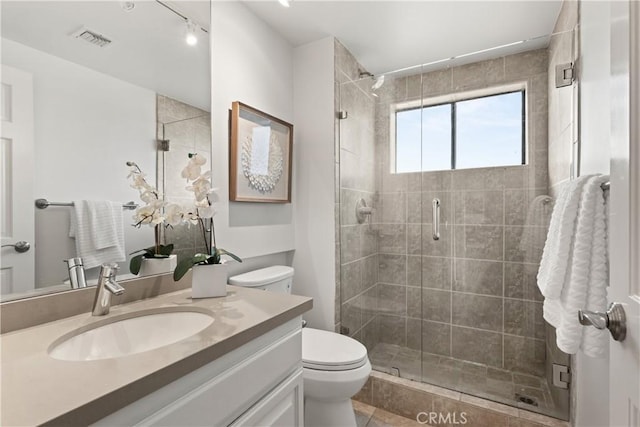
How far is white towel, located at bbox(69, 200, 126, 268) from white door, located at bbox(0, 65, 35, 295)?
121 mm

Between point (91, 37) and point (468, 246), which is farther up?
point (91, 37)

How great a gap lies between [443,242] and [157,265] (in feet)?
5.94

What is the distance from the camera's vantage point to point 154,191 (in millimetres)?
1270

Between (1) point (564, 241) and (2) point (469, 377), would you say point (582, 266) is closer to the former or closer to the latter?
(1) point (564, 241)

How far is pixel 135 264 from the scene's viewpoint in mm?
1212

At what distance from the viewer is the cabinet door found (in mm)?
879

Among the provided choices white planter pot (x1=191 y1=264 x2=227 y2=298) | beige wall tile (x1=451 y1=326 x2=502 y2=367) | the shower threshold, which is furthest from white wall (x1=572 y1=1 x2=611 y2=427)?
white planter pot (x1=191 y1=264 x2=227 y2=298)

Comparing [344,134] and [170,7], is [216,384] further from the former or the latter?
[344,134]

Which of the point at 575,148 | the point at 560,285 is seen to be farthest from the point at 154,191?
the point at 575,148

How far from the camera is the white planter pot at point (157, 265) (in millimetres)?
1240

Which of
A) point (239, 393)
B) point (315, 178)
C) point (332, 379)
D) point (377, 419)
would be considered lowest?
point (377, 419)

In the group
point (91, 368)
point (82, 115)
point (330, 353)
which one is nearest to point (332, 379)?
point (330, 353)

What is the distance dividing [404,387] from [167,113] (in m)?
1.92

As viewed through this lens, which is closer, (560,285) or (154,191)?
(560,285)
